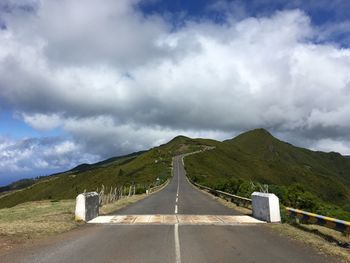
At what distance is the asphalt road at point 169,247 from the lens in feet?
34.7

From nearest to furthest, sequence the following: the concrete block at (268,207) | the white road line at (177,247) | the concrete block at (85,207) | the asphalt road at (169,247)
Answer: the white road line at (177,247), the asphalt road at (169,247), the concrete block at (85,207), the concrete block at (268,207)

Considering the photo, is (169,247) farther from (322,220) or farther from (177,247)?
(322,220)

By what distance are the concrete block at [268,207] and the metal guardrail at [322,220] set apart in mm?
694

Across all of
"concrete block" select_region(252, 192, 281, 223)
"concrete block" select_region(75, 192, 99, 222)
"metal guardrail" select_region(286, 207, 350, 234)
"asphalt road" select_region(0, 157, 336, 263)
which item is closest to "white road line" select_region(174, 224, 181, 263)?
"asphalt road" select_region(0, 157, 336, 263)

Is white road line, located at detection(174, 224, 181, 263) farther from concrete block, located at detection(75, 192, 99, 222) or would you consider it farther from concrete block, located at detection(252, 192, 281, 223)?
concrete block, located at detection(252, 192, 281, 223)

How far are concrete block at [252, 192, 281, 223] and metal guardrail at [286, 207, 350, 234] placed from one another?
694 mm

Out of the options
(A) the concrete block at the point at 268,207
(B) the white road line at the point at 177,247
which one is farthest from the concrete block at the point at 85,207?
(A) the concrete block at the point at 268,207

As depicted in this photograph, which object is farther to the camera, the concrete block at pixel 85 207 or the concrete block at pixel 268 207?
the concrete block at pixel 268 207

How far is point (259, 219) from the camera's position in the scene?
2047 centimetres

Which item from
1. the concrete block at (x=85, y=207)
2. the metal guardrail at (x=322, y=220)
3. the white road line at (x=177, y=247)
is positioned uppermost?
the concrete block at (x=85, y=207)

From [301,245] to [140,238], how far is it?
17.6ft

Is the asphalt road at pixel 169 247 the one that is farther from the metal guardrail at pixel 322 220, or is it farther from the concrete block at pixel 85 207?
the concrete block at pixel 85 207

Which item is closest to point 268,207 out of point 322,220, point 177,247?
point 322,220

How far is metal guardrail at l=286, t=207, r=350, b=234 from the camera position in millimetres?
12879
